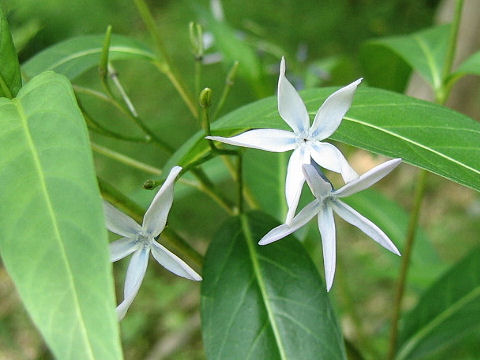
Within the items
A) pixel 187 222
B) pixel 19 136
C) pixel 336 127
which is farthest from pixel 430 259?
pixel 187 222

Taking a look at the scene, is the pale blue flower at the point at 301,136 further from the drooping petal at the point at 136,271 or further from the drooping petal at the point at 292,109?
the drooping petal at the point at 136,271

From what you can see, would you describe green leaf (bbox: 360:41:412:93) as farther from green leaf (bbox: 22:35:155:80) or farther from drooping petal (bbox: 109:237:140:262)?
drooping petal (bbox: 109:237:140:262)

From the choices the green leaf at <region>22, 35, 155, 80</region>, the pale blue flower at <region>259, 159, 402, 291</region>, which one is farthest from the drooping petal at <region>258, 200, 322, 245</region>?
the green leaf at <region>22, 35, 155, 80</region>

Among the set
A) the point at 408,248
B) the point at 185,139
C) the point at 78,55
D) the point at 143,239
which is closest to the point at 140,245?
the point at 143,239

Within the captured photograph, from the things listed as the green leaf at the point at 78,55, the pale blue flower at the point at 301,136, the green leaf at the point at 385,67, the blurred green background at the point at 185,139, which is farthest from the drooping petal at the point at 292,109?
the blurred green background at the point at 185,139

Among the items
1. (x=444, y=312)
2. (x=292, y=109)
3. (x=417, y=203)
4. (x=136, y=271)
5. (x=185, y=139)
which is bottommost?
(x=185, y=139)

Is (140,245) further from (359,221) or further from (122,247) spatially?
(359,221)

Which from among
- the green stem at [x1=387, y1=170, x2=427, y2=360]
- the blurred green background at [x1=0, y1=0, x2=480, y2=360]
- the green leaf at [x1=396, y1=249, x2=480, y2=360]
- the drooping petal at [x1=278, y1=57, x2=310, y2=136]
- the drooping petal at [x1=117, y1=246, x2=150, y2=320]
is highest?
the drooping petal at [x1=278, y1=57, x2=310, y2=136]
